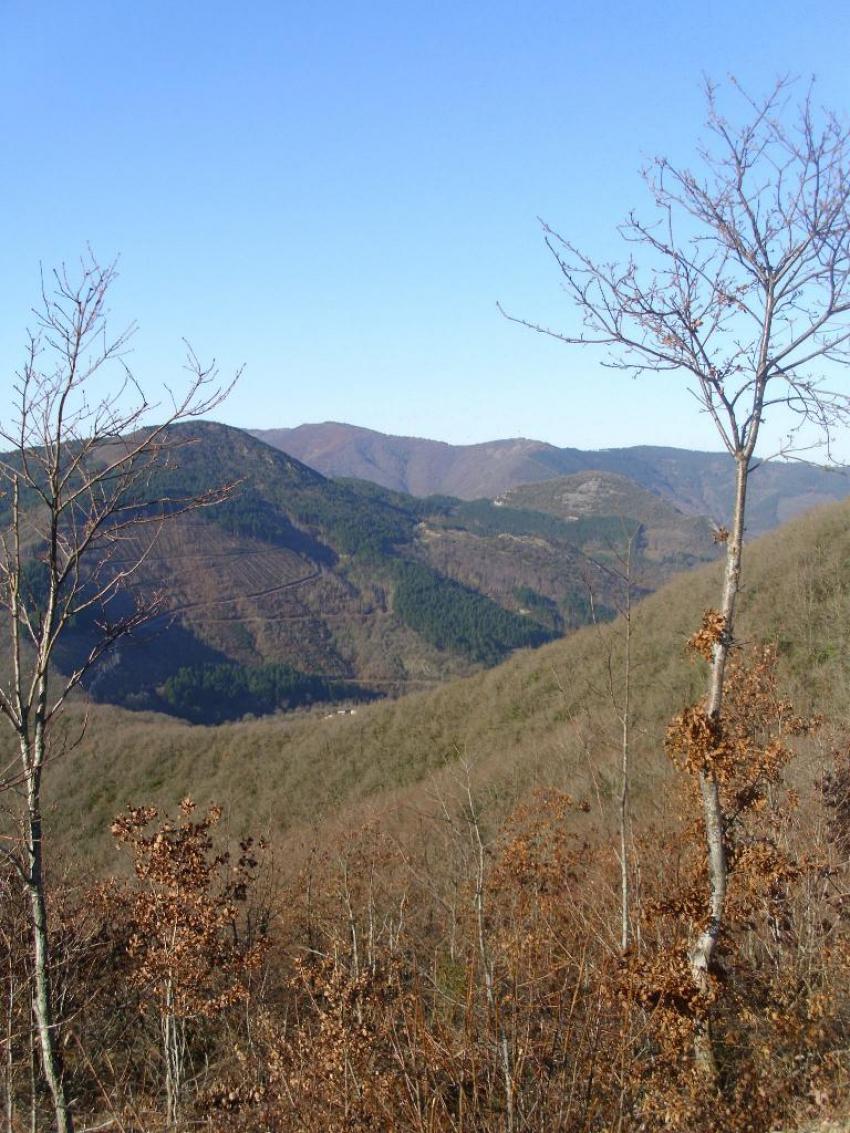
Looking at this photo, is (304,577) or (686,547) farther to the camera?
(686,547)

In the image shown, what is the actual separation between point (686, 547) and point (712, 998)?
174188mm

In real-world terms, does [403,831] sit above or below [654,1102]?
below

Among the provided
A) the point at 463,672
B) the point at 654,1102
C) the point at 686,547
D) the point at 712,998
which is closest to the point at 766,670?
the point at 712,998

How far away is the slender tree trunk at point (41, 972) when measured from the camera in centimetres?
446

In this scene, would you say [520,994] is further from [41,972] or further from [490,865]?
[490,865]

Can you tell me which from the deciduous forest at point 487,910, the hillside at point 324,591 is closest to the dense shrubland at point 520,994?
the deciduous forest at point 487,910

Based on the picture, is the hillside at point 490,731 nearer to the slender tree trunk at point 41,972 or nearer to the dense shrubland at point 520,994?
the dense shrubland at point 520,994

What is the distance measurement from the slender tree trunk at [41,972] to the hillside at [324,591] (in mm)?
61964

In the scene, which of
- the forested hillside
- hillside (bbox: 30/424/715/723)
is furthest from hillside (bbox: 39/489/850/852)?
hillside (bbox: 30/424/715/723)

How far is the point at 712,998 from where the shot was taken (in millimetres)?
5406

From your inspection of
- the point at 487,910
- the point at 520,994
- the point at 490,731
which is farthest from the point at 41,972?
the point at 490,731

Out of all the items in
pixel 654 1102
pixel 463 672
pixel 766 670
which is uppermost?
pixel 766 670

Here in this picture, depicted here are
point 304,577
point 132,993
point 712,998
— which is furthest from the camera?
point 304,577

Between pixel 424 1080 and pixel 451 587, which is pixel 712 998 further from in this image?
pixel 451 587
